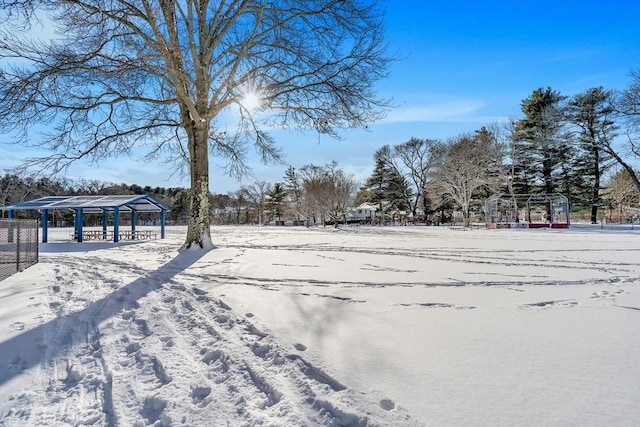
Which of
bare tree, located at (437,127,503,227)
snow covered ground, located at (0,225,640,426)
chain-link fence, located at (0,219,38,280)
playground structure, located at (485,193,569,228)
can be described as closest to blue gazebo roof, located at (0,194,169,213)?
chain-link fence, located at (0,219,38,280)

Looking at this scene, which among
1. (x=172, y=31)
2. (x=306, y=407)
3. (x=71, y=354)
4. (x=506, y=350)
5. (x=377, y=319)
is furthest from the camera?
(x=172, y=31)

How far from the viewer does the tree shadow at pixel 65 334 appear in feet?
10.7

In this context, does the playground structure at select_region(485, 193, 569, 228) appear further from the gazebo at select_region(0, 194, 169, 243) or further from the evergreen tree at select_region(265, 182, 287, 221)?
the evergreen tree at select_region(265, 182, 287, 221)

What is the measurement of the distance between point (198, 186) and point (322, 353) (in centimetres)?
1060

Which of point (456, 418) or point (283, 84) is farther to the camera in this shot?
point (283, 84)

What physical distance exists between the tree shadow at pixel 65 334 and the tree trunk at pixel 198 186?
5.68 meters

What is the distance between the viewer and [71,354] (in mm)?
3443

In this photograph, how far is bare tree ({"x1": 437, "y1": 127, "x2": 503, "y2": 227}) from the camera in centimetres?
3316

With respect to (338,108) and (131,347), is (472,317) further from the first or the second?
(338,108)

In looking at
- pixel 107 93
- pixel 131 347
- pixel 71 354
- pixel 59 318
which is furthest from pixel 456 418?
pixel 107 93

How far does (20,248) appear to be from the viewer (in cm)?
981

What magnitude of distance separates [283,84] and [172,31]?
12.6 feet

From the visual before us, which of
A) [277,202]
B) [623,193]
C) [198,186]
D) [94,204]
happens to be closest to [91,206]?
[94,204]

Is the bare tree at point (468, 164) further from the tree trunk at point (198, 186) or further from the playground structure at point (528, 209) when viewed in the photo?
the tree trunk at point (198, 186)
